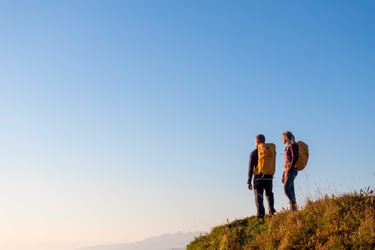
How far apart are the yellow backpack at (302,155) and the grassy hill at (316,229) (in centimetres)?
119

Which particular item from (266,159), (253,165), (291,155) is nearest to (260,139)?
(266,159)

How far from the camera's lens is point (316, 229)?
12516 mm

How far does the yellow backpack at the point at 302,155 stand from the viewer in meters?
14.9

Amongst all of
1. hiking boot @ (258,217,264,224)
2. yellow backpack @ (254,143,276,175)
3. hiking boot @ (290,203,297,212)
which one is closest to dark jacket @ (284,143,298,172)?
yellow backpack @ (254,143,276,175)

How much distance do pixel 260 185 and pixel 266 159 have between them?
88 centimetres

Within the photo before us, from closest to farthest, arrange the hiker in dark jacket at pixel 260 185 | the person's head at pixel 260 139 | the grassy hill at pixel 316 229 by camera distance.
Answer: the grassy hill at pixel 316 229, the hiker in dark jacket at pixel 260 185, the person's head at pixel 260 139

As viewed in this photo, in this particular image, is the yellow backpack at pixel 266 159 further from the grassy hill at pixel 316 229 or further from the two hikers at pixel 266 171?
the grassy hill at pixel 316 229

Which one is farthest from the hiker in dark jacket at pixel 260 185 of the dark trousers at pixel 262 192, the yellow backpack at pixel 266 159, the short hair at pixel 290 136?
the short hair at pixel 290 136

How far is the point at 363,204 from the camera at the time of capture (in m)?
13.0

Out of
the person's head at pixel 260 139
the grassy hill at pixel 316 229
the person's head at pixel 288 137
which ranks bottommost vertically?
the grassy hill at pixel 316 229

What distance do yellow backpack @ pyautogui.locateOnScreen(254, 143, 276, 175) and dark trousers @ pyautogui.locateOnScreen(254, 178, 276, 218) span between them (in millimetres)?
299

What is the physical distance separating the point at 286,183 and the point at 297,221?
1.88m

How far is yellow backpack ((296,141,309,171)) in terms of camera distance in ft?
48.8

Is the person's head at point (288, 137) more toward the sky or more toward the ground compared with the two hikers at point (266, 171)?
more toward the sky
